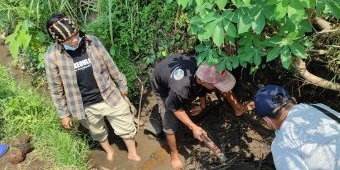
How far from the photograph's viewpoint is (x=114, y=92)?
4152 mm

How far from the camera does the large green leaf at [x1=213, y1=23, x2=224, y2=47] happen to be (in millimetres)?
2295

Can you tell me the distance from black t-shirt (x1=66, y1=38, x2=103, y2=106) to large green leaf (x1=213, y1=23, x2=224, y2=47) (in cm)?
176

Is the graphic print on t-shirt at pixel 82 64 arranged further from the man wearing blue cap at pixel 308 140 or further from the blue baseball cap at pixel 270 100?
the man wearing blue cap at pixel 308 140

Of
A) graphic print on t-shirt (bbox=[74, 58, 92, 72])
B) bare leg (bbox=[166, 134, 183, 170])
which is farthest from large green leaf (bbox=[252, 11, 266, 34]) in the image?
bare leg (bbox=[166, 134, 183, 170])

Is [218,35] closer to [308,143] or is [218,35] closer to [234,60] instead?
[234,60]

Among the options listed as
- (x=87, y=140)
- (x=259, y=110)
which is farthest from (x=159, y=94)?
(x=259, y=110)

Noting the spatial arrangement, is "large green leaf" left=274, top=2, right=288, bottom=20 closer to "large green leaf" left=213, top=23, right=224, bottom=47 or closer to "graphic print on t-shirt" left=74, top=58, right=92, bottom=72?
"large green leaf" left=213, top=23, right=224, bottom=47

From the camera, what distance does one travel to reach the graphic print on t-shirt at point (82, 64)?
150 inches

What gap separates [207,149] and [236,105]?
0.54m

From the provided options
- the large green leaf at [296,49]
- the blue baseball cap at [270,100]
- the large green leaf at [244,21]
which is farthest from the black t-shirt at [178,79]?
the large green leaf at [244,21]

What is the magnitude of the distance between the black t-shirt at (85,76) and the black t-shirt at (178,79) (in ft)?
1.97

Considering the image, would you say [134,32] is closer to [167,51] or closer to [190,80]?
[167,51]

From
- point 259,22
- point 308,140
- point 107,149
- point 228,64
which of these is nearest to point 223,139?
point 107,149

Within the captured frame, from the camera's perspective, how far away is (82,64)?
3838 millimetres
